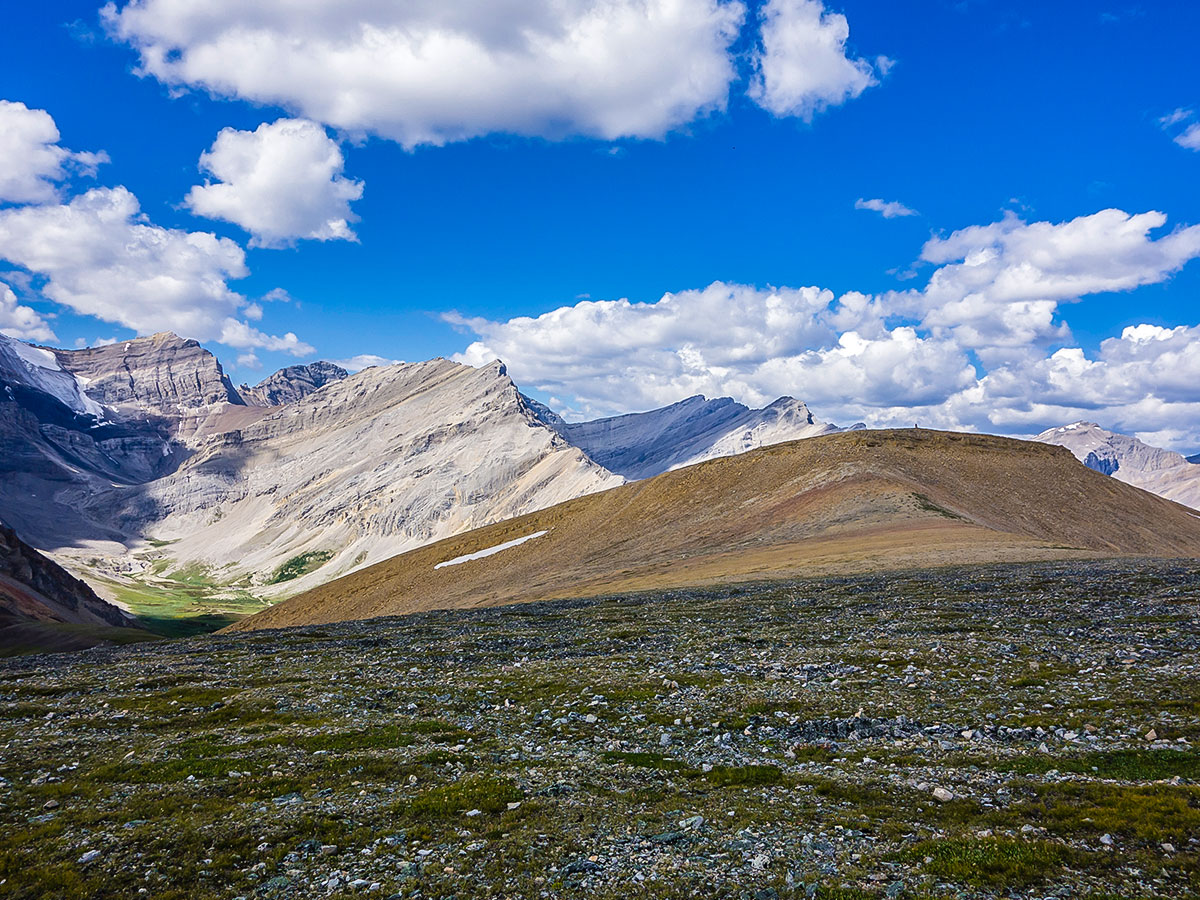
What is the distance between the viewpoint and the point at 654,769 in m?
18.9

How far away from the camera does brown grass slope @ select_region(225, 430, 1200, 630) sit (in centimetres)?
7600

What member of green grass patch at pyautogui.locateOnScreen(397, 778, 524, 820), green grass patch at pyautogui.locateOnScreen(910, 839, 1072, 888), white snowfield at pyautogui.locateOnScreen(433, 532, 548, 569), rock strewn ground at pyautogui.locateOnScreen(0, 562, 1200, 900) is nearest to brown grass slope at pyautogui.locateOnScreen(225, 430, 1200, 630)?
white snowfield at pyautogui.locateOnScreen(433, 532, 548, 569)

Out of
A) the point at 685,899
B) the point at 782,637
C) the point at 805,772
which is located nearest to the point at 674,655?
the point at 782,637

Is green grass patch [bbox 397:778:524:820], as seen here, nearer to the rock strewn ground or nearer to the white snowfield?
the rock strewn ground

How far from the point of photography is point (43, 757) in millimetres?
22172

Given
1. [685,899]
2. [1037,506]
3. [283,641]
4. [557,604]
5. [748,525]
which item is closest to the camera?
[685,899]

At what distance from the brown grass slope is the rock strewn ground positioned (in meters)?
36.9

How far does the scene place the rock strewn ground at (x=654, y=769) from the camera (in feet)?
42.2

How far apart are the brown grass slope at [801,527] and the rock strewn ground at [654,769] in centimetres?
3690

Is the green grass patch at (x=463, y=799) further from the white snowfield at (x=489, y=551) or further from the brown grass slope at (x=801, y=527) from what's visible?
the white snowfield at (x=489, y=551)

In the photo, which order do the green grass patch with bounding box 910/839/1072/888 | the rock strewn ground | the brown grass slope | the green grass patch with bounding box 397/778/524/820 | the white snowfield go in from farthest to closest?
the white snowfield → the brown grass slope → the green grass patch with bounding box 397/778/524/820 → the rock strewn ground → the green grass patch with bounding box 910/839/1072/888

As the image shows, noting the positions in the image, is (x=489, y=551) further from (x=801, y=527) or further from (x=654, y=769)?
(x=654, y=769)

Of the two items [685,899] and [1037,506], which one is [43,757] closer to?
[685,899]

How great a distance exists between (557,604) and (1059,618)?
1708 inches
